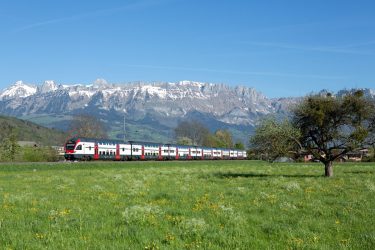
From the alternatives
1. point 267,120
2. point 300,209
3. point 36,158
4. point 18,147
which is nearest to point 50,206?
point 300,209

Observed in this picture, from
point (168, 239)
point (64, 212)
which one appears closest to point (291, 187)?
point (64, 212)

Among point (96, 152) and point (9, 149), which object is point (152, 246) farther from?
point (9, 149)

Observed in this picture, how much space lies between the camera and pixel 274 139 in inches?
1615

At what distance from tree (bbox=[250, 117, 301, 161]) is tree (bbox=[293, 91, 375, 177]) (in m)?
1.39

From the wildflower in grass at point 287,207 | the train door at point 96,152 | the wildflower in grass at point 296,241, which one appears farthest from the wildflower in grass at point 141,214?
the train door at point 96,152

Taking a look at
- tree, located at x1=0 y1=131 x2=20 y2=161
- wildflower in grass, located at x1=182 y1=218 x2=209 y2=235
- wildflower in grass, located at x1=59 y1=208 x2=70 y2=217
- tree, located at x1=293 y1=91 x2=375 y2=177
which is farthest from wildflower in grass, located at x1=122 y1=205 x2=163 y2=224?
tree, located at x1=0 y1=131 x2=20 y2=161

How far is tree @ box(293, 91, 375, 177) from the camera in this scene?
1587 inches

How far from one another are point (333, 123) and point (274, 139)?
5628 mm

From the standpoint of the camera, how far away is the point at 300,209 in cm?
1783

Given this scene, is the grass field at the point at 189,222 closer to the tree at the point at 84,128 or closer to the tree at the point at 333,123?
the tree at the point at 333,123

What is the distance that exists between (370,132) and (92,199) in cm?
2878

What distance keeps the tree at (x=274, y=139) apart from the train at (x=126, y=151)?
162 feet

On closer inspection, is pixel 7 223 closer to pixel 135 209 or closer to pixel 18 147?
pixel 135 209

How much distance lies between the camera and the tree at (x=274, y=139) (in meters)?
40.6
